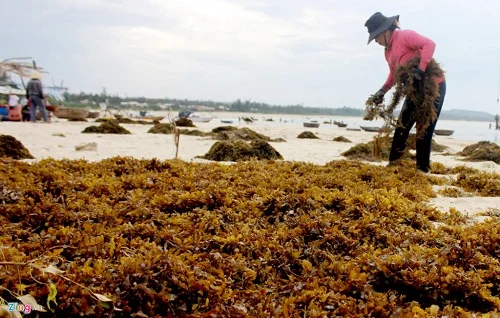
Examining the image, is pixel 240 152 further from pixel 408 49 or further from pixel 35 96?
pixel 35 96

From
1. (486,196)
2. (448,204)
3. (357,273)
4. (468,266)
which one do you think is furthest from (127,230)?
(486,196)

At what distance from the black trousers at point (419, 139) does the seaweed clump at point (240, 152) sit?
6.76ft

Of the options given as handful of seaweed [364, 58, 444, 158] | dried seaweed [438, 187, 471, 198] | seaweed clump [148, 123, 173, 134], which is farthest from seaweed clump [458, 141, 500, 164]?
seaweed clump [148, 123, 173, 134]

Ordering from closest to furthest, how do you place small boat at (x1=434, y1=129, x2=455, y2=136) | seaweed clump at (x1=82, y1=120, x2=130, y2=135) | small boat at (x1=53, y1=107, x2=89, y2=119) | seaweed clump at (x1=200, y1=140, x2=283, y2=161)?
seaweed clump at (x1=200, y1=140, x2=283, y2=161) < seaweed clump at (x1=82, y1=120, x2=130, y2=135) < small boat at (x1=53, y1=107, x2=89, y2=119) < small boat at (x1=434, y1=129, x2=455, y2=136)

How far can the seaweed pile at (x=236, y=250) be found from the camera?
5.75ft

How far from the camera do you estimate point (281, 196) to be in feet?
10.7

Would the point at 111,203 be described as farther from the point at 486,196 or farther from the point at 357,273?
the point at 486,196

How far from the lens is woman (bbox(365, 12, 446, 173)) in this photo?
17.5 feet

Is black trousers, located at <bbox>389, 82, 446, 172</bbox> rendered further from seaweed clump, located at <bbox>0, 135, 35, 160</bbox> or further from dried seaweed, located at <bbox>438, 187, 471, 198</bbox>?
seaweed clump, located at <bbox>0, 135, 35, 160</bbox>

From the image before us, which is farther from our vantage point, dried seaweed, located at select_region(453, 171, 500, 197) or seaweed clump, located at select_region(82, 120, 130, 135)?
seaweed clump, located at select_region(82, 120, 130, 135)

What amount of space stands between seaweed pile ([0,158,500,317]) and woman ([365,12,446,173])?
6.18 feet

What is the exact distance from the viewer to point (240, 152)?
21.9 ft

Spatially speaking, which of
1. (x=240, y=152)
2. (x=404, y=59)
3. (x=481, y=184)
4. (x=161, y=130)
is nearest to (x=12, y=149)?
(x=240, y=152)

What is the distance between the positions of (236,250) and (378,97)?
4.06 metres
